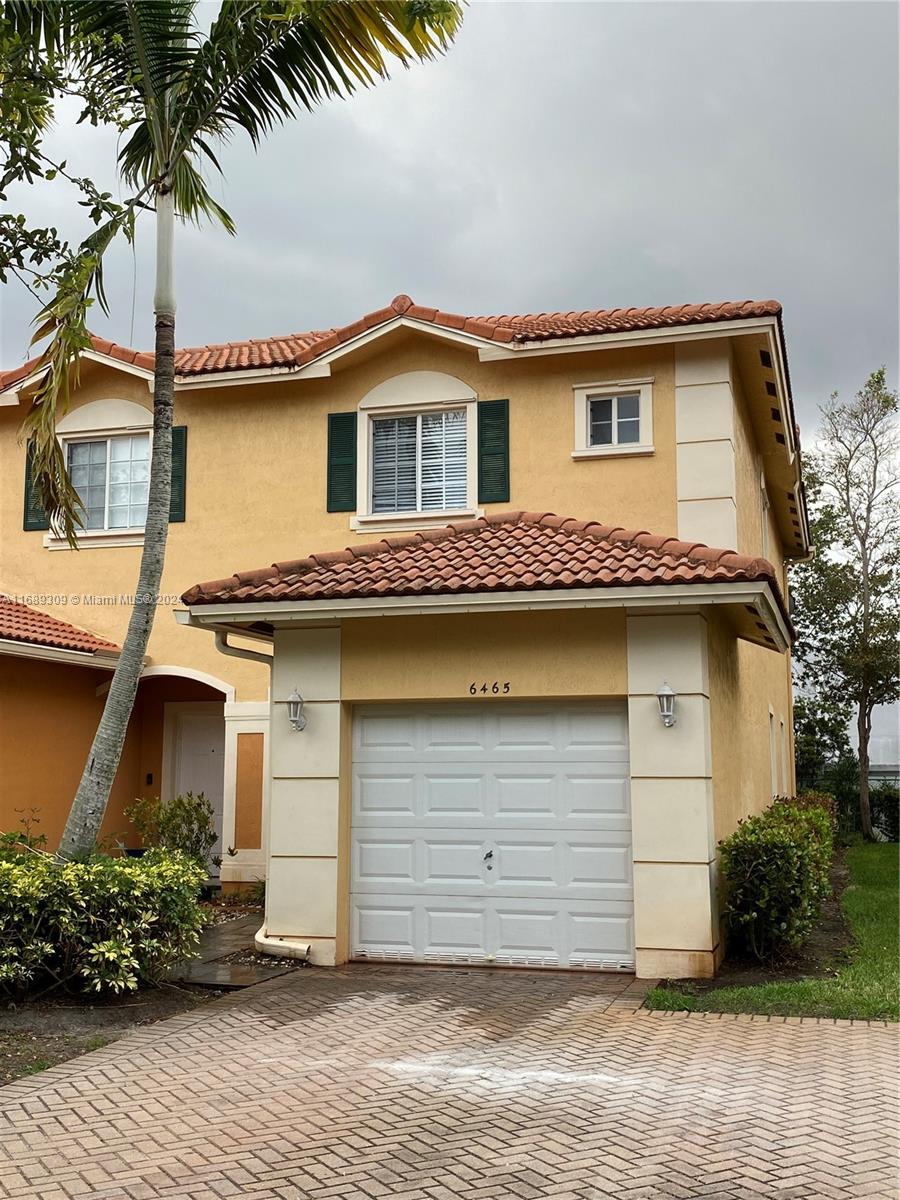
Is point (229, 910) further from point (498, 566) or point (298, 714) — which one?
point (498, 566)

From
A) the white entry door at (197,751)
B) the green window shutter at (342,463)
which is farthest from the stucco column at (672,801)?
the white entry door at (197,751)

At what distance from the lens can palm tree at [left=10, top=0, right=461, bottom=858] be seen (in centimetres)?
1023

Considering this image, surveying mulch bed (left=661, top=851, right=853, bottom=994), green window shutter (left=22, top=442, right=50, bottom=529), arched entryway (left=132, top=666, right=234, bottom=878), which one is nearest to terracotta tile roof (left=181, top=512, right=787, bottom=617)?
mulch bed (left=661, top=851, right=853, bottom=994)

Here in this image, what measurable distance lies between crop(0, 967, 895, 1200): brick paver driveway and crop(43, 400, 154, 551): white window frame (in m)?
8.82

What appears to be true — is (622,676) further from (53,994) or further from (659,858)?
(53,994)

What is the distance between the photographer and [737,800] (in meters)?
13.1

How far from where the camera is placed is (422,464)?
15734 millimetres

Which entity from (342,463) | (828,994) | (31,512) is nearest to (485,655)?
(828,994)

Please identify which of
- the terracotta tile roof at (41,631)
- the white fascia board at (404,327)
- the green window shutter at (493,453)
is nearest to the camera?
the terracotta tile roof at (41,631)

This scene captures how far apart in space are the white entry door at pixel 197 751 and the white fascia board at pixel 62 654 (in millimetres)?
1763

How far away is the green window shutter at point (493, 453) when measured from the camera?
15.3 m

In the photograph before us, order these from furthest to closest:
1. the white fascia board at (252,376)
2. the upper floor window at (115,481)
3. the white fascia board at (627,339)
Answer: the upper floor window at (115,481) < the white fascia board at (252,376) < the white fascia board at (627,339)

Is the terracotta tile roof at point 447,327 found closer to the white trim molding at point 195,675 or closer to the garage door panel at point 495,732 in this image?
the white trim molding at point 195,675

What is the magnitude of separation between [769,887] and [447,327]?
8373 mm
